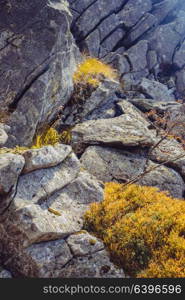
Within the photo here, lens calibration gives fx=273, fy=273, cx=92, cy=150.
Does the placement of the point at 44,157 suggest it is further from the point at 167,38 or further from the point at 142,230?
the point at 167,38

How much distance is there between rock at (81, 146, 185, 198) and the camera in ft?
45.0

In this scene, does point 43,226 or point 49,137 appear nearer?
point 43,226

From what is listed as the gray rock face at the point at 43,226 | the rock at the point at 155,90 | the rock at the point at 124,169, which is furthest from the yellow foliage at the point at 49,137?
the rock at the point at 155,90

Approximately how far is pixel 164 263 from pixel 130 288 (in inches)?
54.7

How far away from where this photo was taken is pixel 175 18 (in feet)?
103

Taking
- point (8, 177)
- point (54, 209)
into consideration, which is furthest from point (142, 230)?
point (8, 177)

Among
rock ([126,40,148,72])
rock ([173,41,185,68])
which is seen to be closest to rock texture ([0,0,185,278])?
rock ([126,40,148,72])

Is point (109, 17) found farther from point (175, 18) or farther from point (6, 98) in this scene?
point (6, 98)

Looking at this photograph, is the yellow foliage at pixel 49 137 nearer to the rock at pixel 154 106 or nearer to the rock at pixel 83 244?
the rock at pixel 83 244

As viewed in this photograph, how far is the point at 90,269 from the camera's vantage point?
830 centimetres

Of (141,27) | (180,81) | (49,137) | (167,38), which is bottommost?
(49,137)

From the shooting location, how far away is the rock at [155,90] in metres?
24.5

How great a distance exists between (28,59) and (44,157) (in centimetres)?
570

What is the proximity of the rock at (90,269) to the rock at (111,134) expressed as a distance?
7.30 meters
